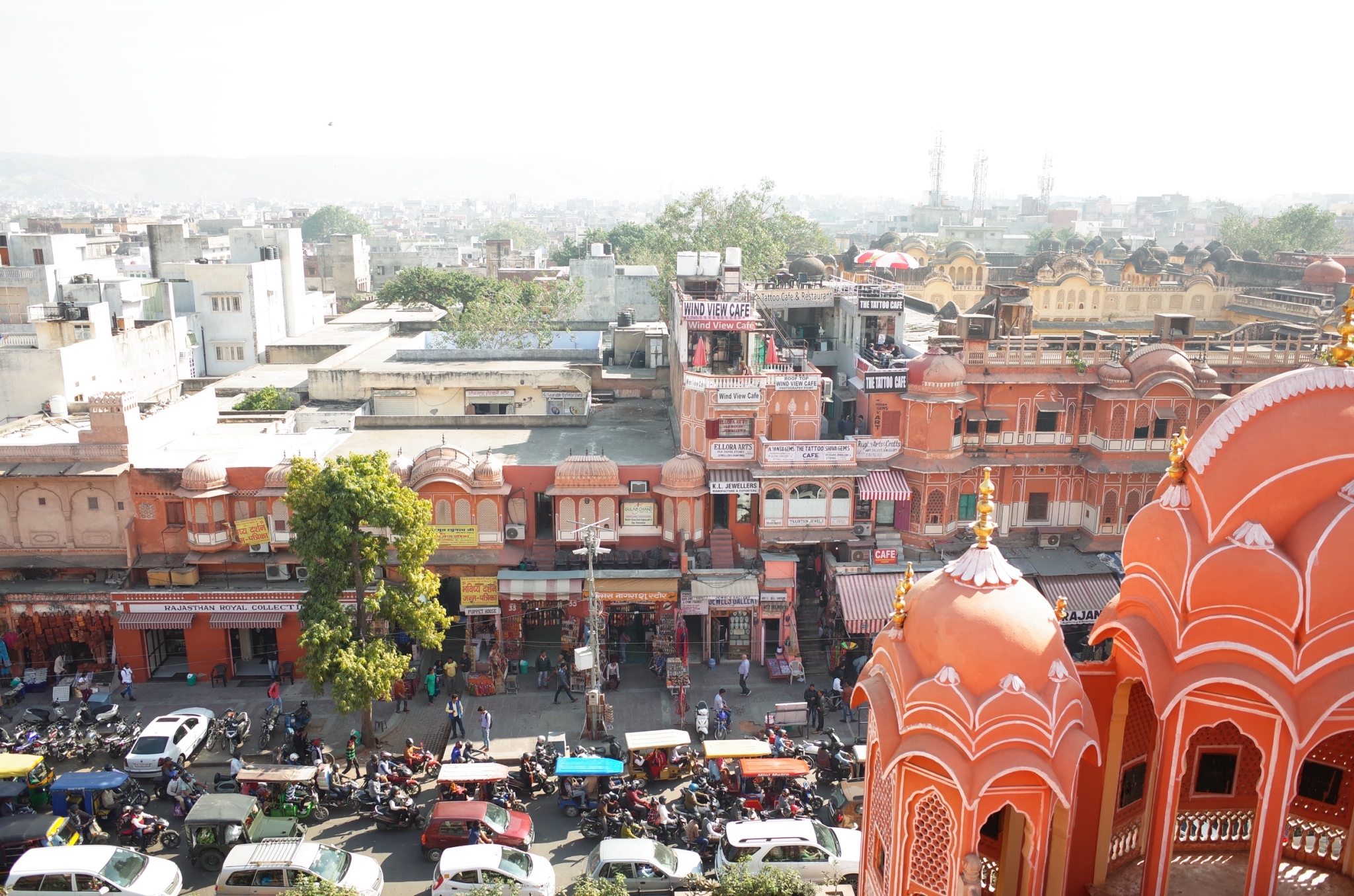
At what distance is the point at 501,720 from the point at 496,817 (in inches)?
220

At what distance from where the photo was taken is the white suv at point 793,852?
62.6 feet

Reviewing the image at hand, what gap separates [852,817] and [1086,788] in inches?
340

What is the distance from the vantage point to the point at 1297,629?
1123cm

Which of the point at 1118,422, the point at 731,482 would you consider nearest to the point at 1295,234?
the point at 1118,422

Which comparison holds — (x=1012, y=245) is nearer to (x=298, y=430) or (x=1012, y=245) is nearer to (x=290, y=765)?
(x=298, y=430)

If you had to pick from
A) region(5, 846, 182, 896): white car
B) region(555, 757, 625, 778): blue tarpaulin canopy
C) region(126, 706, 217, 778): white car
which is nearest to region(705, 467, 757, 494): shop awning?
region(555, 757, 625, 778): blue tarpaulin canopy

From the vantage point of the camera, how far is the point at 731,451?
2933cm

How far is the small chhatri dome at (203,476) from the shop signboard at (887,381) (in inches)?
712

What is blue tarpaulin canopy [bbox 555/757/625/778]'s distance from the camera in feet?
69.4

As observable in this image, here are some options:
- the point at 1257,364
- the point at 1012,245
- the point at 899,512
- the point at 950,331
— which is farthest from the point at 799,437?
the point at 1012,245

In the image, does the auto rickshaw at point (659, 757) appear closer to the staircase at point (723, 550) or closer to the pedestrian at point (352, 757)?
the pedestrian at point (352, 757)

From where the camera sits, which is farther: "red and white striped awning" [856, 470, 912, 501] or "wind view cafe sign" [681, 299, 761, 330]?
"wind view cafe sign" [681, 299, 761, 330]

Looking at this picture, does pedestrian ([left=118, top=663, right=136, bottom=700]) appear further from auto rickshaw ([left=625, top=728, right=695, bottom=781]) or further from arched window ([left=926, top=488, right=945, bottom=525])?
arched window ([left=926, top=488, right=945, bottom=525])

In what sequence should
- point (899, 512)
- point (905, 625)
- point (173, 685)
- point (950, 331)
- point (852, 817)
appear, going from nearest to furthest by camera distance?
point (905, 625) → point (852, 817) → point (173, 685) → point (899, 512) → point (950, 331)
